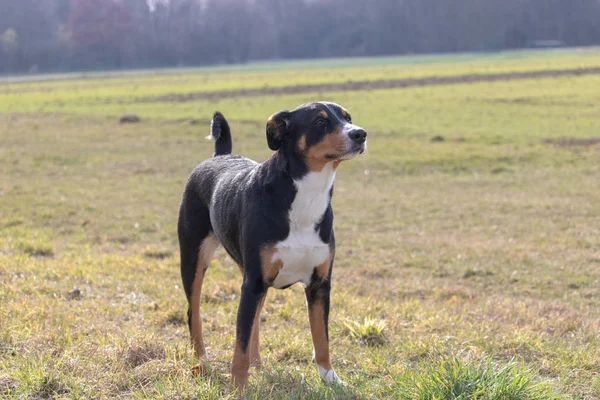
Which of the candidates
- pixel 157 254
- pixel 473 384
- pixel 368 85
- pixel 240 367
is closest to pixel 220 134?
pixel 240 367

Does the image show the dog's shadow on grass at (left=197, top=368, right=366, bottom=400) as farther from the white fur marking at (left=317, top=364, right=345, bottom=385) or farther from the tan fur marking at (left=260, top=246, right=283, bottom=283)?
the tan fur marking at (left=260, top=246, right=283, bottom=283)

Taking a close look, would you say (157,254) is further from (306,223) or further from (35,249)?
(306,223)

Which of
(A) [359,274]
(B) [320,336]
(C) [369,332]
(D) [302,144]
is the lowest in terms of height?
(A) [359,274]

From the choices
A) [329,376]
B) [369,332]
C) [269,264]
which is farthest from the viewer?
[369,332]

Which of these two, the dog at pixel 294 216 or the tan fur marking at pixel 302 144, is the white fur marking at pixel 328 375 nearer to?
the dog at pixel 294 216

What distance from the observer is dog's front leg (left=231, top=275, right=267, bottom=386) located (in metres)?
4.47

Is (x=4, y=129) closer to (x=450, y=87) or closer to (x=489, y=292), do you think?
(x=489, y=292)

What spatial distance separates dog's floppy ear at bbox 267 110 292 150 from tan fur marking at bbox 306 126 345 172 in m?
0.25

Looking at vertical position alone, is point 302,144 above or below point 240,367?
above

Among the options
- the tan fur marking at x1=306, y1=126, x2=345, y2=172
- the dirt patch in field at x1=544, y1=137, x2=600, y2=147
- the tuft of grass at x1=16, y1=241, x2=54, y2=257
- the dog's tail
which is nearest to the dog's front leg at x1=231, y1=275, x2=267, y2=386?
the tan fur marking at x1=306, y1=126, x2=345, y2=172

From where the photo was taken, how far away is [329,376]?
4.63 m

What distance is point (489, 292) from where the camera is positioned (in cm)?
876

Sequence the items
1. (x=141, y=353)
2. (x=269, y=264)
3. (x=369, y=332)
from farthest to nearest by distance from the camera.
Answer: (x=369, y=332) < (x=141, y=353) < (x=269, y=264)

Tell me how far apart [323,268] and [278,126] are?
3.22 ft
